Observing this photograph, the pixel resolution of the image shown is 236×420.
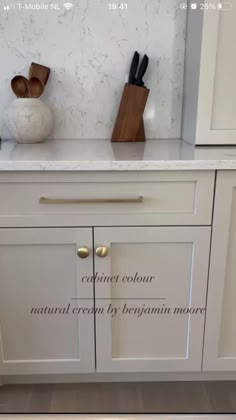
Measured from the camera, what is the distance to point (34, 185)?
109cm

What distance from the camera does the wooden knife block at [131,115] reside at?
4.71 feet

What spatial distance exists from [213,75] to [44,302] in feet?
3.27

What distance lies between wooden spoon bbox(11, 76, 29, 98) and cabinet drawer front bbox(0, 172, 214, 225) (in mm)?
546

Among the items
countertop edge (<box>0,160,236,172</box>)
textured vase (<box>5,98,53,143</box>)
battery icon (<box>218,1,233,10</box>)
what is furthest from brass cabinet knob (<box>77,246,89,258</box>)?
battery icon (<box>218,1,233,10</box>)

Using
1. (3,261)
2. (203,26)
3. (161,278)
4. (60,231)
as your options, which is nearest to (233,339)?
(161,278)

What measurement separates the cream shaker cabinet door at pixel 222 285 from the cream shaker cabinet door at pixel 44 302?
1.36 feet

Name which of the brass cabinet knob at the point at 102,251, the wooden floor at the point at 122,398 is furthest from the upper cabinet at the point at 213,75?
the wooden floor at the point at 122,398

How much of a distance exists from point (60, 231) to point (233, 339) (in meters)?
0.75

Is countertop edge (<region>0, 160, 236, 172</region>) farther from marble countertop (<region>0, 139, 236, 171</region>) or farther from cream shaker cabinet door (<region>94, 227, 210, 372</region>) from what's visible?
cream shaker cabinet door (<region>94, 227, 210, 372</region>)

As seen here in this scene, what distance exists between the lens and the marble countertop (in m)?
1.05

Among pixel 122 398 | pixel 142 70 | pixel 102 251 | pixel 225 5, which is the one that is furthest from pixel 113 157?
pixel 122 398

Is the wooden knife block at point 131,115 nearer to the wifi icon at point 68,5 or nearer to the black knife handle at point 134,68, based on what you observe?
the black knife handle at point 134,68

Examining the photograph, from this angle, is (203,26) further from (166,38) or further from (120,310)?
(120,310)

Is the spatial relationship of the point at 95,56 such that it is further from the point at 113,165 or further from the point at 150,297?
the point at 150,297
